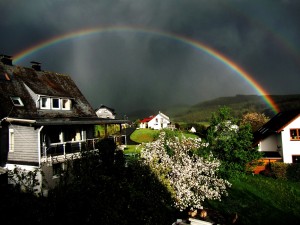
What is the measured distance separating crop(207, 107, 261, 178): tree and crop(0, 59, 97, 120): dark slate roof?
582 inches

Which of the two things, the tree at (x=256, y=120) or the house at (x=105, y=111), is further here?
the house at (x=105, y=111)

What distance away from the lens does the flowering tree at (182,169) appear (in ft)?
51.8

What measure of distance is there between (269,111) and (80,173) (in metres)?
96.8

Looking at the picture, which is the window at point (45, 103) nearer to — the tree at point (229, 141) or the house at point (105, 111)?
the tree at point (229, 141)

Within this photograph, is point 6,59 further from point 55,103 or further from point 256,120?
point 256,120

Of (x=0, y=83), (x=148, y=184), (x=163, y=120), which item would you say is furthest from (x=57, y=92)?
(x=163, y=120)

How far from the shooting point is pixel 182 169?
16406 mm

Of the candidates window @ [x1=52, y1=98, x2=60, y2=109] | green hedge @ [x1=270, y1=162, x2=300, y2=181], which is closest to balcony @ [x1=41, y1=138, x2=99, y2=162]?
window @ [x1=52, y1=98, x2=60, y2=109]

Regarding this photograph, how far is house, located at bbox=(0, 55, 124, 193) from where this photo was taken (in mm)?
21141

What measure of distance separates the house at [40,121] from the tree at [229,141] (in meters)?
11.1

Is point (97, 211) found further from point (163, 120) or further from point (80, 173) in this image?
point (163, 120)

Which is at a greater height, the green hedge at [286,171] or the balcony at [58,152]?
the balcony at [58,152]

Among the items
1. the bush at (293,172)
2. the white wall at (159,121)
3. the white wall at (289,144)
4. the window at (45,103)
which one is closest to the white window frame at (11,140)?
the window at (45,103)

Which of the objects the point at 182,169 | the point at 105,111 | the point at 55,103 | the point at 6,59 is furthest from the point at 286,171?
the point at 105,111
